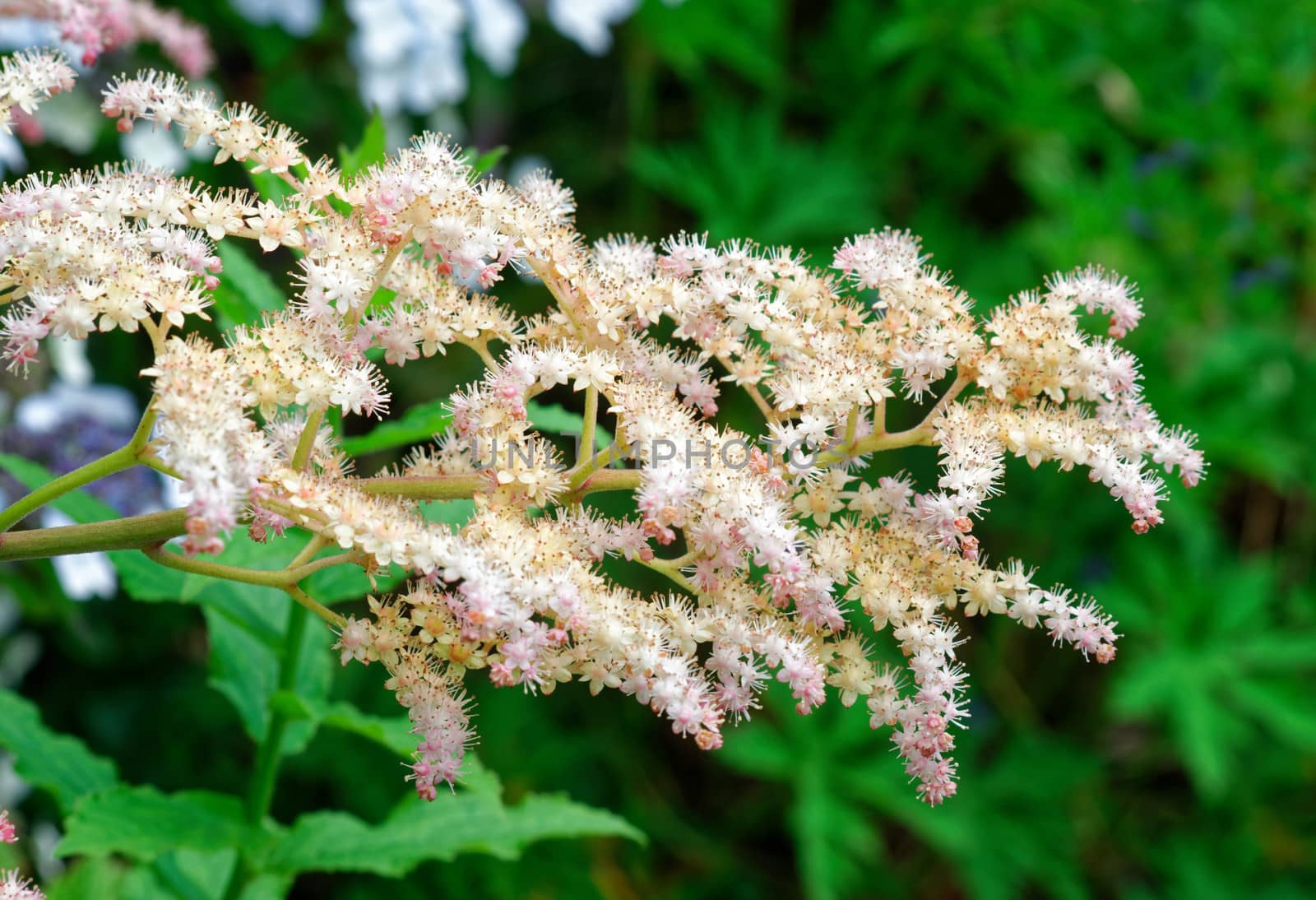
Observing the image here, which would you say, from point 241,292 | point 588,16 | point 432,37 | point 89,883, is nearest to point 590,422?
point 241,292

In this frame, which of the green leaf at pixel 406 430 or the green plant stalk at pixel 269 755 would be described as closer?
the green leaf at pixel 406 430

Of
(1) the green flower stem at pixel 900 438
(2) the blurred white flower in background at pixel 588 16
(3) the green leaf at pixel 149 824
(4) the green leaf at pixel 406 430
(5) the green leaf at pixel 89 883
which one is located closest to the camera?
(1) the green flower stem at pixel 900 438

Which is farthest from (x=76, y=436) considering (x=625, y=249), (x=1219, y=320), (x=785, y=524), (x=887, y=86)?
(x=1219, y=320)

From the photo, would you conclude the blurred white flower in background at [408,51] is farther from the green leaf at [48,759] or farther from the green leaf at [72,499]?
the green leaf at [48,759]

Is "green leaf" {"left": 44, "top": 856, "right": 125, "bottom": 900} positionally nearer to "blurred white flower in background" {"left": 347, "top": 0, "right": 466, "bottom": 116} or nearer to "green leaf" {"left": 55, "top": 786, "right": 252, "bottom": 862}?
"green leaf" {"left": 55, "top": 786, "right": 252, "bottom": 862}

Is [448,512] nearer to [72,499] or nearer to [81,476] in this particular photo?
[72,499]

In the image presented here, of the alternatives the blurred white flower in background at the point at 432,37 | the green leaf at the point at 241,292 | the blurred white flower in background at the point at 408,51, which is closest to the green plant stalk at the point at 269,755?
the green leaf at the point at 241,292
